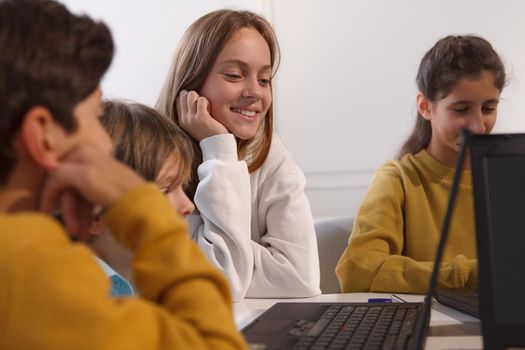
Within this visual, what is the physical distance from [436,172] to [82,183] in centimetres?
150

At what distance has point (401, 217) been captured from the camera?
2.04m

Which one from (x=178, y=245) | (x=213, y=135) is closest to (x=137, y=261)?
(x=178, y=245)

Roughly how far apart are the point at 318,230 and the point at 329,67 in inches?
65.8

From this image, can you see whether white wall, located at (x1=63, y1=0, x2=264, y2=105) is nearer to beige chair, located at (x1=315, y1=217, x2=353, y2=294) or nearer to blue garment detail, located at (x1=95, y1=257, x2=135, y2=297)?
beige chair, located at (x1=315, y1=217, x2=353, y2=294)

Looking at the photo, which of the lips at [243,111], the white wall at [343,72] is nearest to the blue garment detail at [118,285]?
the lips at [243,111]

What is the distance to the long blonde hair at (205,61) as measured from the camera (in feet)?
6.40

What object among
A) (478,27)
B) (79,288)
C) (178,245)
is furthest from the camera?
(478,27)

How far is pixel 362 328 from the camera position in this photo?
105 centimetres

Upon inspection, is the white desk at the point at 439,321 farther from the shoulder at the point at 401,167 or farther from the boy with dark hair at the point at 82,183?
the shoulder at the point at 401,167

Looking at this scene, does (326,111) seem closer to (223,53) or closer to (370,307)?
(223,53)

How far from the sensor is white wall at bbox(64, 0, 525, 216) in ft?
11.6

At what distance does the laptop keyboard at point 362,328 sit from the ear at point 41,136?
37cm

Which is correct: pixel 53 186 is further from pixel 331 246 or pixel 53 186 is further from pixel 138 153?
pixel 331 246

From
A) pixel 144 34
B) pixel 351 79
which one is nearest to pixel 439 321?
pixel 351 79
